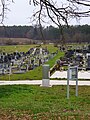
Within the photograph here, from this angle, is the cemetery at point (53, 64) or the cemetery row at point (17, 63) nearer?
the cemetery at point (53, 64)

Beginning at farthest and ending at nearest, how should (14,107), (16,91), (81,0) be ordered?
(16,91), (14,107), (81,0)

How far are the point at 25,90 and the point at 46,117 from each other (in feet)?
26.7

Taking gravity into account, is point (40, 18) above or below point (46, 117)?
above

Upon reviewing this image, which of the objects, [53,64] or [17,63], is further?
[17,63]

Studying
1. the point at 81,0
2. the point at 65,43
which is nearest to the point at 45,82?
the point at 65,43

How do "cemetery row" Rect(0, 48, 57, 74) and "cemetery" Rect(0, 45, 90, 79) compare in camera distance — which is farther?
"cemetery row" Rect(0, 48, 57, 74)

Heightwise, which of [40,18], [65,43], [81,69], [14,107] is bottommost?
[81,69]

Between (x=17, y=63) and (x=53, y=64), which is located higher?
(x=53, y=64)

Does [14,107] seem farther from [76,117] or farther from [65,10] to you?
[65,10]

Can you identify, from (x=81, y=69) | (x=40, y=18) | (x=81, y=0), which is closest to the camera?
(x=81, y=0)

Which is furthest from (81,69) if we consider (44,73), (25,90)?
(25,90)

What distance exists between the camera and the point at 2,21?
825 cm

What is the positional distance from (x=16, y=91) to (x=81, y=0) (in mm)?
8915

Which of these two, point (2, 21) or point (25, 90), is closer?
point (2, 21)
